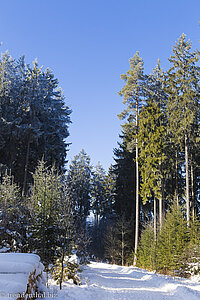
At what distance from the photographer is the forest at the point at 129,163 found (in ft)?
31.8

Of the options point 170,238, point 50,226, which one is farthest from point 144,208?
point 50,226

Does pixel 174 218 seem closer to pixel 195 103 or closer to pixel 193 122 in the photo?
pixel 193 122

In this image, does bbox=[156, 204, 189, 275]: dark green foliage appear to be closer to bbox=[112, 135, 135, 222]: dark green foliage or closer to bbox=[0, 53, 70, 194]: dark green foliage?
bbox=[0, 53, 70, 194]: dark green foliage

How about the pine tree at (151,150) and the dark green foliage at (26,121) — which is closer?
the pine tree at (151,150)

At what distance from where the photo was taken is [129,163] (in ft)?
95.1

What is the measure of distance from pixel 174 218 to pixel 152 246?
3.14 metres

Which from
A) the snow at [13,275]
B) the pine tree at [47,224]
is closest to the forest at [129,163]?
the pine tree at [47,224]

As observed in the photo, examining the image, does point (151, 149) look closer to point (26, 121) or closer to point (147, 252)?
point (147, 252)

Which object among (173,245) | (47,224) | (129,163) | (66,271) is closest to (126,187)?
(129,163)

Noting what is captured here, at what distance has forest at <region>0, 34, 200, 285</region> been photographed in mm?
9703

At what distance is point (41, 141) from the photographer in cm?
2402

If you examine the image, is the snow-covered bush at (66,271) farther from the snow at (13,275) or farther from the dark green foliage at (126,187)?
the dark green foliage at (126,187)

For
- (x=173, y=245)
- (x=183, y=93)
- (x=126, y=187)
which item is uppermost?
(x=183, y=93)

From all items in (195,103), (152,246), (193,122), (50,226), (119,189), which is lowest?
(152,246)
